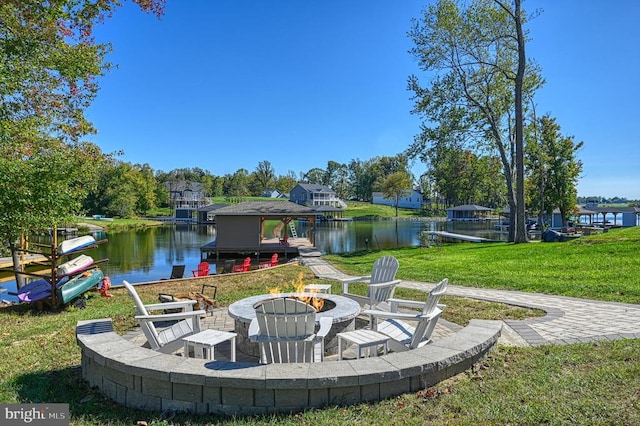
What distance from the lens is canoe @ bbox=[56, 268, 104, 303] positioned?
782 cm

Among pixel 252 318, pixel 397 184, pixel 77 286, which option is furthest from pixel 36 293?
pixel 397 184

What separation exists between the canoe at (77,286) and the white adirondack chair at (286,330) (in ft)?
18.8

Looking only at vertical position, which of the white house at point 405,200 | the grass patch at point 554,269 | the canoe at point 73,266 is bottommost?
the grass patch at point 554,269

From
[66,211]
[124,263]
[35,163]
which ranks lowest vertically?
A: [124,263]

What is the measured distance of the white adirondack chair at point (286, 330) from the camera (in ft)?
12.2

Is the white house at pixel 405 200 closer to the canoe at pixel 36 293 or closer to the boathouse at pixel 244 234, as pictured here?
the boathouse at pixel 244 234

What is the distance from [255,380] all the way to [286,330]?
2.62ft

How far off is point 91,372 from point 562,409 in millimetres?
3978

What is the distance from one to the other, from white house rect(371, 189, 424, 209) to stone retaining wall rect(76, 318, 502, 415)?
8884cm

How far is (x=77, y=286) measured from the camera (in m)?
8.20

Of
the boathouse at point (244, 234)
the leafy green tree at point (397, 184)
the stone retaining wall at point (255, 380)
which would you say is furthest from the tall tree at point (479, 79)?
the leafy green tree at point (397, 184)

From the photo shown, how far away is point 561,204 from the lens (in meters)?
32.1

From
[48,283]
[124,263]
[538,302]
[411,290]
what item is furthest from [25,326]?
[124,263]

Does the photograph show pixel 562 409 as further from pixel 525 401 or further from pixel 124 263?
pixel 124 263
